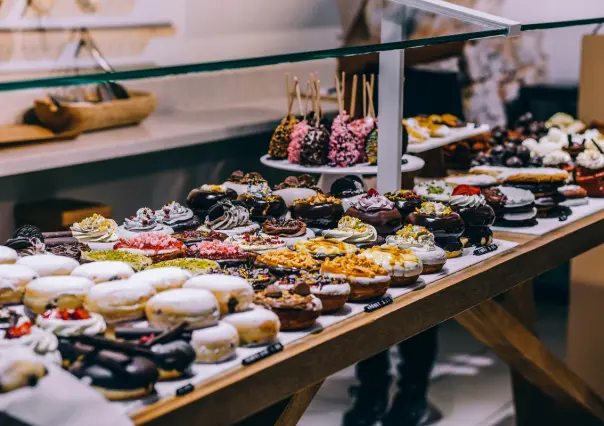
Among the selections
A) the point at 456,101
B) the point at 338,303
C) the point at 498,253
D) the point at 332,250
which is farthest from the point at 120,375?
the point at 456,101

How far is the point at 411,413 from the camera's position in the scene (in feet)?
14.1

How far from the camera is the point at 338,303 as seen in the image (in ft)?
6.72

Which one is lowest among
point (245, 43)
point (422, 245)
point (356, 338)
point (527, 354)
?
point (527, 354)

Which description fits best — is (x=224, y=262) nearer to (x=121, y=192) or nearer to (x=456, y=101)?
(x=121, y=192)

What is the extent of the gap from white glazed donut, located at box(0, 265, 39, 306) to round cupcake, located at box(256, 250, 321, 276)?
524 mm

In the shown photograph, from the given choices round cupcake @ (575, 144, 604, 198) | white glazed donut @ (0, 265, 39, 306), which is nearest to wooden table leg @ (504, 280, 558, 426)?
round cupcake @ (575, 144, 604, 198)

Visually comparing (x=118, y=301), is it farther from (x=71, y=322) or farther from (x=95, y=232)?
(x=95, y=232)

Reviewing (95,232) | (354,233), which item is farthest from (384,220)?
(95,232)

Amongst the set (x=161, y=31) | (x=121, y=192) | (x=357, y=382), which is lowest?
(x=357, y=382)

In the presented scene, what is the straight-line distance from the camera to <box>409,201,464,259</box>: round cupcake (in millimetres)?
2490

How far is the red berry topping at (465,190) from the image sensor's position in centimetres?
275

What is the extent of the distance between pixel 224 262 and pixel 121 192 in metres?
2.59

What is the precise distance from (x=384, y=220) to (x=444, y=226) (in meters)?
0.16

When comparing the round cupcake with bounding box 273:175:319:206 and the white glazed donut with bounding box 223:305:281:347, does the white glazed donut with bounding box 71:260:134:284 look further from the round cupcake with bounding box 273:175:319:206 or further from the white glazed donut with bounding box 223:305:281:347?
the round cupcake with bounding box 273:175:319:206
